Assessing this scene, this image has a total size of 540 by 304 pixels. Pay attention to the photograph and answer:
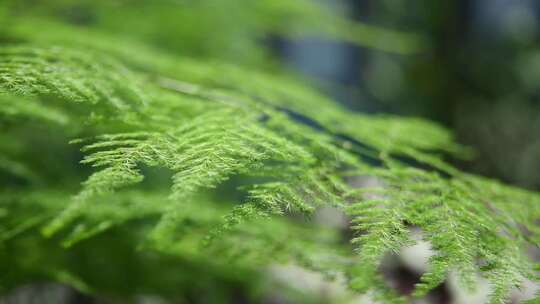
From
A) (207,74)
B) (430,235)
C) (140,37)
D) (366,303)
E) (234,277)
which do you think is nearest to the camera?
(430,235)

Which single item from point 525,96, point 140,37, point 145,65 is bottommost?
point 145,65

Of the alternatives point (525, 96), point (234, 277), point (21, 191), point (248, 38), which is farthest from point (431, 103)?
point (21, 191)

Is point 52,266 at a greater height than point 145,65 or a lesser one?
lesser

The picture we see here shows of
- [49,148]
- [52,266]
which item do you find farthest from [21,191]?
[49,148]

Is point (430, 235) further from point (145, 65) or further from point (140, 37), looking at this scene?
point (140, 37)

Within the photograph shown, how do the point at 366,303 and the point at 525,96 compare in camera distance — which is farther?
the point at 525,96

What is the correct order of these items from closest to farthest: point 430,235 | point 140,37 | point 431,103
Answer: point 430,235 → point 140,37 → point 431,103
